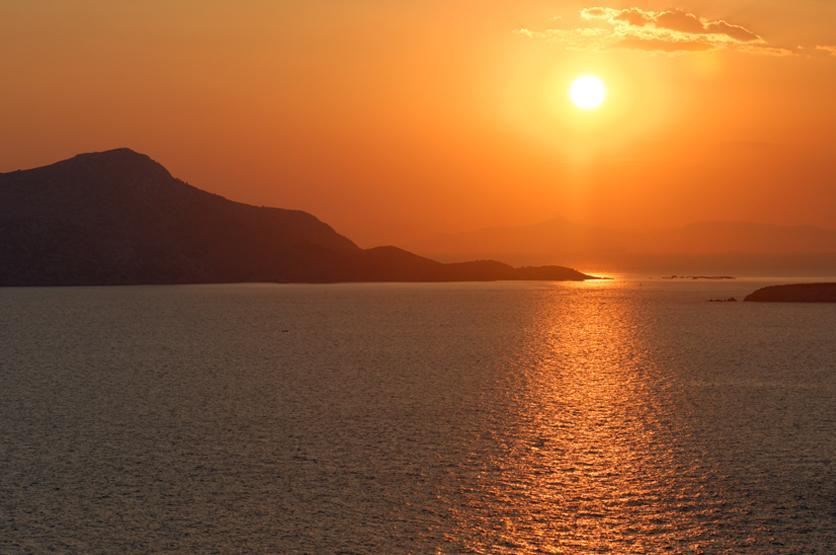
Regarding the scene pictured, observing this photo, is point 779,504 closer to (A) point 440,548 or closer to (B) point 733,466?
(B) point 733,466

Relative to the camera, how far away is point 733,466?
2395 cm

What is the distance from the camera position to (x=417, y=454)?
25672 millimetres

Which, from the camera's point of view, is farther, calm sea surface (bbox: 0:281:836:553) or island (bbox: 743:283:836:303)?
island (bbox: 743:283:836:303)

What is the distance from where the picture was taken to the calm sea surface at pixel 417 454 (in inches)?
715

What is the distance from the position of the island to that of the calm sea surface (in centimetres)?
11971

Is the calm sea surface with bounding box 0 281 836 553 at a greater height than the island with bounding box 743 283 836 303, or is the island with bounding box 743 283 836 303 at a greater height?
the island with bounding box 743 283 836 303

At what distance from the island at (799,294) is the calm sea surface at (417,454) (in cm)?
11971

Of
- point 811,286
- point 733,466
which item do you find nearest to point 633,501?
point 733,466

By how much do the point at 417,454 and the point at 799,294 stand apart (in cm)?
16156

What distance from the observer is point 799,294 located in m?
169

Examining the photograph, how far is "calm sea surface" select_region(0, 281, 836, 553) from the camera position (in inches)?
715

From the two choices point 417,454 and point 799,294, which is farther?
point 799,294

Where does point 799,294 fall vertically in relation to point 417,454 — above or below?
above

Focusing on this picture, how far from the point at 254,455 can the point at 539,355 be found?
38.6m
